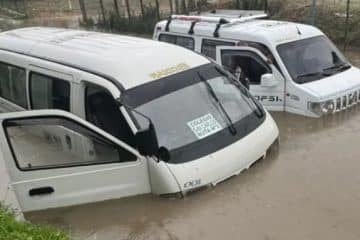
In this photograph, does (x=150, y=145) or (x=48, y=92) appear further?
(x=48, y=92)

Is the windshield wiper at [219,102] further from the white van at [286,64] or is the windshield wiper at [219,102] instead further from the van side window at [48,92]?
the white van at [286,64]

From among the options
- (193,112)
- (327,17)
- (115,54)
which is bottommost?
(327,17)

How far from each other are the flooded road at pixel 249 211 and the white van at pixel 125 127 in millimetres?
152

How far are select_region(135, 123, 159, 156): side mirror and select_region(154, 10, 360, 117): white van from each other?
3.86 metres

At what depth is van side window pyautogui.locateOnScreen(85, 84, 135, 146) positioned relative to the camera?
5.90 metres

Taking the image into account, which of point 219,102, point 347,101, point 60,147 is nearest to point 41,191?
point 60,147

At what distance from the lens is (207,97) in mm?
6398

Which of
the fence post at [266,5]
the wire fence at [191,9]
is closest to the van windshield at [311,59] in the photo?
the wire fence at [191,9]

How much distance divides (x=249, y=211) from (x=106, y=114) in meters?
1.95

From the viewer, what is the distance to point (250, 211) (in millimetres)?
5629

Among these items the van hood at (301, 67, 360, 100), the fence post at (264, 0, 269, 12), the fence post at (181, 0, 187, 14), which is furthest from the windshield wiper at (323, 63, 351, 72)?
the fence post at (181, 0, 187, 14)

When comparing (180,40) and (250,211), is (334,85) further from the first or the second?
(250,211)

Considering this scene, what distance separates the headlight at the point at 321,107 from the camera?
8.44 meters

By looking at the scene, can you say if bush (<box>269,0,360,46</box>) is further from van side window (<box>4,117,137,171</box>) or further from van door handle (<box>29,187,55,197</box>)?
van door handle (<box>29,187,55,197</box>)
